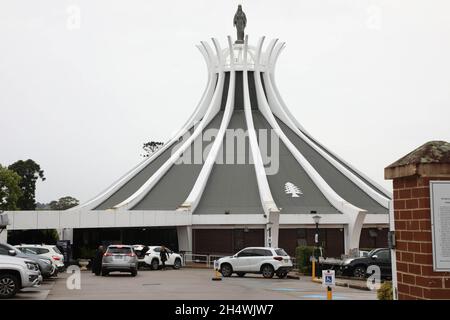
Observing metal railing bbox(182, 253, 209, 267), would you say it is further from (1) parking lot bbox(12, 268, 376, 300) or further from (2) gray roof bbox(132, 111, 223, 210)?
(1) parking lot bbox(12, 268, 376, 300)

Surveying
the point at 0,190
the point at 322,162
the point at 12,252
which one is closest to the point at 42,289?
the point at 12,252

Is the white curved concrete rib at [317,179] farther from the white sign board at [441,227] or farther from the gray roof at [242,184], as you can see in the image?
the white sign board at [441,227]

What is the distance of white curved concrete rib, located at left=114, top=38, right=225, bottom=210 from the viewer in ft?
134

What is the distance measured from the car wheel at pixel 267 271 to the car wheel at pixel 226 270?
57.3 inches

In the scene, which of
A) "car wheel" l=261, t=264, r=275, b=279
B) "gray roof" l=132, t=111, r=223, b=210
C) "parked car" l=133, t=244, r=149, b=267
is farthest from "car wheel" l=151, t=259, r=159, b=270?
"gray roof" l=132, t=111, r=223, b=210

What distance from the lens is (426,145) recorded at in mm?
6336

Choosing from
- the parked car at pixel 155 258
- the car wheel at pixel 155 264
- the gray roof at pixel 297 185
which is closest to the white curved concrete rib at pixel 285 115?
the gray roof at pixel 297 185

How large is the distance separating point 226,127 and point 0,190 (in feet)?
79.4

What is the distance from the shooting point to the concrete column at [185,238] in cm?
3822

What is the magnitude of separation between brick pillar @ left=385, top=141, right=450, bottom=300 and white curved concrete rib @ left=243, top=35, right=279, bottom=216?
1177 inches

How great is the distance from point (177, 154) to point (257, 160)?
21.3ft

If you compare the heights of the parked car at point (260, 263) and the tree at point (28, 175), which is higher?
the tree at point (28, 175)
